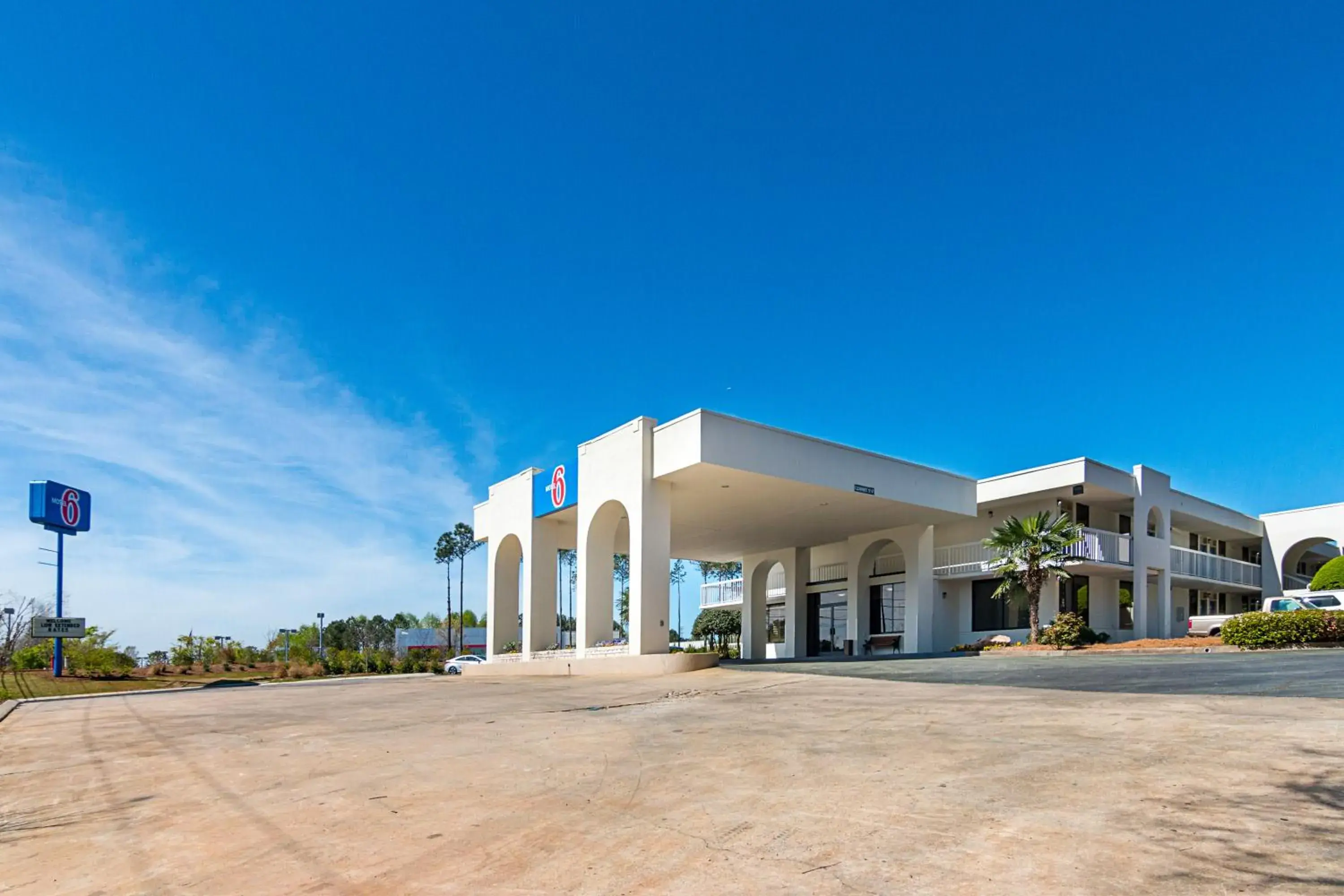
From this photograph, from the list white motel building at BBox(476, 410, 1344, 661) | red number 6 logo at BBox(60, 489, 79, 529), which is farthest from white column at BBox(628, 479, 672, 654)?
red number 6 logo at BBox(60, 489, 79, 529)

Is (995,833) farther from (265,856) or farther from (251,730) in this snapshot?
(251,730)

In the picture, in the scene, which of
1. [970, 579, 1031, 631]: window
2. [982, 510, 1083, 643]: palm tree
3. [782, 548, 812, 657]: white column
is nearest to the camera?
[982, 510, 1083, 643]: palm tree

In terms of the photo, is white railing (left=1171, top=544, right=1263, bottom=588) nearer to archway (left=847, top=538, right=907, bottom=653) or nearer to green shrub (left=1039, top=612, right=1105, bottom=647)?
green shrub (left=1039, top=612, right=1105, bottom=647)

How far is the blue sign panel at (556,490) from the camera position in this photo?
82.6 ft

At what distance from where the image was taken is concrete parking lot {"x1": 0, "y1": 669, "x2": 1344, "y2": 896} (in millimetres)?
4414

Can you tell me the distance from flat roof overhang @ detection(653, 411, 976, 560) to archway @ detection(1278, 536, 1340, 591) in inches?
815

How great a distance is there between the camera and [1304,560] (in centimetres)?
4106

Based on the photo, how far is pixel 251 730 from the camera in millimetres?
12367

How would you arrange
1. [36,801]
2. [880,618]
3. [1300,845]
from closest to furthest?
1. [1300,845]
2. [36,801]
3. [880,618]

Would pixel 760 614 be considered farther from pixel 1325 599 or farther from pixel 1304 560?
pixel 1304 560

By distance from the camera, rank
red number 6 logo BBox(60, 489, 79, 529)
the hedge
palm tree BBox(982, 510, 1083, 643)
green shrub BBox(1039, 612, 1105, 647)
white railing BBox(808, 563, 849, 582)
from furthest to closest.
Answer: white railing BBox(808, 563, 849, 582), red number 6 logo BBox(60, 489, 79, 529), green shrub BBox(1039, 612, 1105, 647), palm tree BBox(982, 510, 1083, 643), the hedge

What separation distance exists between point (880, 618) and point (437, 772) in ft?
92.4

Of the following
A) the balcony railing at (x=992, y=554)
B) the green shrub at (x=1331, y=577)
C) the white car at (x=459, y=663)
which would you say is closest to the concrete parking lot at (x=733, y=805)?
the balcony railing at (x=992, y=554)

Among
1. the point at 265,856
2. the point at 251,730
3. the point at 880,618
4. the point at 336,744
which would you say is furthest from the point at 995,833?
the point at 880,618
